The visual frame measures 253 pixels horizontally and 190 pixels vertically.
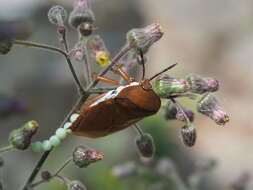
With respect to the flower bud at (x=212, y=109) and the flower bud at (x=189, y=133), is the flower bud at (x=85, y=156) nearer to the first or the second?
the flower bud at (x=189, y=133)

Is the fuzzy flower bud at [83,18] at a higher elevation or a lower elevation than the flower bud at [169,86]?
higher

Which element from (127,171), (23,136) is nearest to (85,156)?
(23,136)

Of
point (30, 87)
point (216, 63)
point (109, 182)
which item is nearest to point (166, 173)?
point (109, 182)

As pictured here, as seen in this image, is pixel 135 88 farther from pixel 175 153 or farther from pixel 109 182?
pixel 175 153

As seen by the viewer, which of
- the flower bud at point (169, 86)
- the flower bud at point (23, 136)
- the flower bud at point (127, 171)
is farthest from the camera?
the flower bud at point (127, 171)

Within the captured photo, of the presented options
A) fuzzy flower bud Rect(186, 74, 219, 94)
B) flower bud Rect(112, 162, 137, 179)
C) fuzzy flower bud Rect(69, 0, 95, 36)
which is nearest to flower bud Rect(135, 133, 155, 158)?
fuzzy flower bud Rect(186, 74, 219, 94)

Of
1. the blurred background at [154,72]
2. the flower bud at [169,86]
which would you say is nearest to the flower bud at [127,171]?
the flower bud at [169,86]

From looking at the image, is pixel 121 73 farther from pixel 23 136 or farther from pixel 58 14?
pixel 23 136
